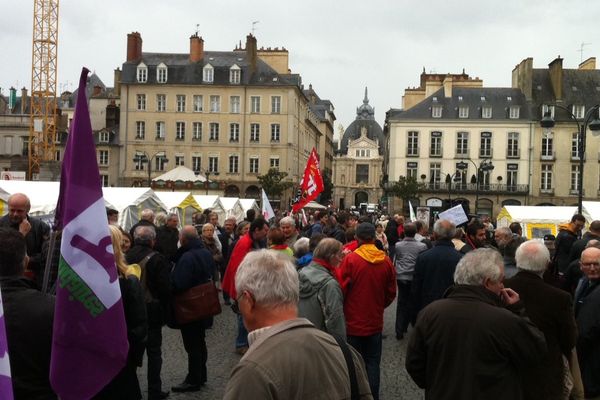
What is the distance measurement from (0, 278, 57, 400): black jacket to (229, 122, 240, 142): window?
55.3m

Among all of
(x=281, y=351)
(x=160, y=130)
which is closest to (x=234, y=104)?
(x=160, y=130)

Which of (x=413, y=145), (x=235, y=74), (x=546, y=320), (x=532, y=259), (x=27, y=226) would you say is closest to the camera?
(x=546, y=320)

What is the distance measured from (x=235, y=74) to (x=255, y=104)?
120 inches

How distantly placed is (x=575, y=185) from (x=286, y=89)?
2764cm

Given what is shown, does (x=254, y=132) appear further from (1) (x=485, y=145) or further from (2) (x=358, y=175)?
(2) (x=358, y=175)

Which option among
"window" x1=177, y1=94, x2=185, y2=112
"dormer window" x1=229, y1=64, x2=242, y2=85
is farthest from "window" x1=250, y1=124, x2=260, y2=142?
"window" x1=177, y1=94, x2=185, y2=112

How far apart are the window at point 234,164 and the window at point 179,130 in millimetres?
4525

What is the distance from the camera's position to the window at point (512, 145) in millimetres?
63469

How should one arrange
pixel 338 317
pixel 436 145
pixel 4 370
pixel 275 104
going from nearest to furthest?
pixel 4 370
pixel 338 317
pixel 275 104
pixel 436 145

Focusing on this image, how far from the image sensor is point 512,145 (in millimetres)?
63625

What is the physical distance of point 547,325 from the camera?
183 inches

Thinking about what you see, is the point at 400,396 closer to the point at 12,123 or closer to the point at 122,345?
the point at 122,345

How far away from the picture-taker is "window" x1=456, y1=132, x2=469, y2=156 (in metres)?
64.4

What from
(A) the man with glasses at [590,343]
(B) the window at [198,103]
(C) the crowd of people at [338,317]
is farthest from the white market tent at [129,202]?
(B) the window at [198,103]
